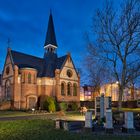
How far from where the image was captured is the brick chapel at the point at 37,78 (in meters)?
44.9

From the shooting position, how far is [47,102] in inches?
1615

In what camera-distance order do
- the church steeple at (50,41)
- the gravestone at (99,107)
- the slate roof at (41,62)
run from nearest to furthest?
the gravestone at (99,107), the slate roof at (41,62), the church steeple at (50,41)

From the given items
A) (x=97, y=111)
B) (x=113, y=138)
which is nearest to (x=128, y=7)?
(x=97, y=111)

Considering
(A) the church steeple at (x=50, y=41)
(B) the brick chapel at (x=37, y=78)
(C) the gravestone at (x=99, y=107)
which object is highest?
(A) the church steeple at (x=50, y=41)

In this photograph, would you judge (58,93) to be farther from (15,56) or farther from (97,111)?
(97,111)

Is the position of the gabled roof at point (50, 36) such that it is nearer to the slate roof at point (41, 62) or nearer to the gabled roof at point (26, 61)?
the slate roof at point (41, 62)

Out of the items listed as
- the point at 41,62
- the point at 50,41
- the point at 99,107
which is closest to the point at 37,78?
the point at 41,62

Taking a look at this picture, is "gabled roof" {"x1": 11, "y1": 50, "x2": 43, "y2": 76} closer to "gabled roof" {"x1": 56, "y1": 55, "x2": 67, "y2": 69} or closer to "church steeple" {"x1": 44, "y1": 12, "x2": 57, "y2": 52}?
"gabled roof" {"x1": 56, "y1": 55, "x2": 67, "y2": 69}

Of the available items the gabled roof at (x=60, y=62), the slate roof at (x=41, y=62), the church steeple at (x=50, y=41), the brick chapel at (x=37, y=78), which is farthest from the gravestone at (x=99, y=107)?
the church steeple at (x=50, y=41)

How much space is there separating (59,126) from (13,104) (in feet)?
99.6

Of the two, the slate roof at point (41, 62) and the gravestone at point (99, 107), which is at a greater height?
the slate roof at point (41, 62)

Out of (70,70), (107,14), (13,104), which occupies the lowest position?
(13,104)

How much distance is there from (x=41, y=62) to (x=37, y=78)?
18.0 ft

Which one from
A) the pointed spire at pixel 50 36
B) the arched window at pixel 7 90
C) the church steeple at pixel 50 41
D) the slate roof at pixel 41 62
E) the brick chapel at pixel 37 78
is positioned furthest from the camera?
the pointed spire at pixel 50 36
